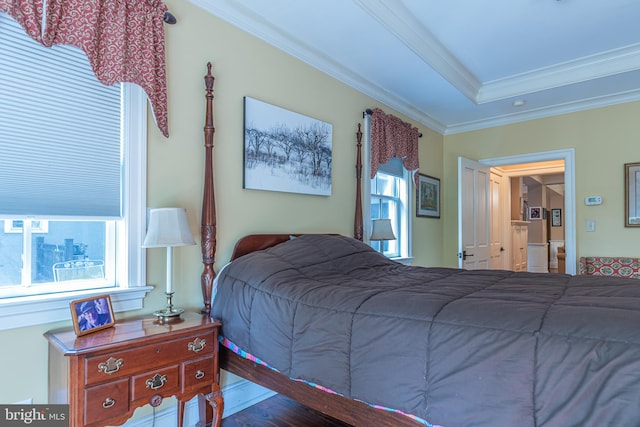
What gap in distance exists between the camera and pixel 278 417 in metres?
2.26

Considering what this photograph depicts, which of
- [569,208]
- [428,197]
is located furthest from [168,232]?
[569,208]

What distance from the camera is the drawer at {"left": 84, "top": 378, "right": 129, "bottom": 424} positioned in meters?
1.41

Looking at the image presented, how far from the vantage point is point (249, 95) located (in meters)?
2.57

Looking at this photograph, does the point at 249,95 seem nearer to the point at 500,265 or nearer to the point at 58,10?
the point at 58,10

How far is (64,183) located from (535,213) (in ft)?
31.6

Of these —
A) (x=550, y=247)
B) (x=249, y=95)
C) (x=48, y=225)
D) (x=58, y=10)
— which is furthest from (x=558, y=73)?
(x=550, y=247)

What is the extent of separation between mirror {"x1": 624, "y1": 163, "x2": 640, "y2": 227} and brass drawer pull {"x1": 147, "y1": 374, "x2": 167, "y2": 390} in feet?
14.6

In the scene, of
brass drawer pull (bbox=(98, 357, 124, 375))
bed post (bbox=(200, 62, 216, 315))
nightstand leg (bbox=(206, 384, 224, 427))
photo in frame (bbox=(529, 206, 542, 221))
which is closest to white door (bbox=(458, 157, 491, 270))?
bed post (bbox=(200, 62, 216, 315))

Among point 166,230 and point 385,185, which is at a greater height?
point 385,185

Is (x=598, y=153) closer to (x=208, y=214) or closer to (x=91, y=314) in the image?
(x=208, y=214)

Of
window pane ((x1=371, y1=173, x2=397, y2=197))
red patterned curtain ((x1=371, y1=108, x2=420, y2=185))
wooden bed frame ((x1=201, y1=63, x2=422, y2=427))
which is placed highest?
red patterned curtain ((x1=371, y1=108, x2=420, y2=185))

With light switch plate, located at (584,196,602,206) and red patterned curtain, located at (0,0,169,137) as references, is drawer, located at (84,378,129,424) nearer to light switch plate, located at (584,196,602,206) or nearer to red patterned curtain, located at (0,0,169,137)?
red patterned curtain, located at (0,0,169,137)

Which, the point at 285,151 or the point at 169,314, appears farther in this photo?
the point at 285,151

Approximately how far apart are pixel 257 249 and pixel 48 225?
1.14 metres
